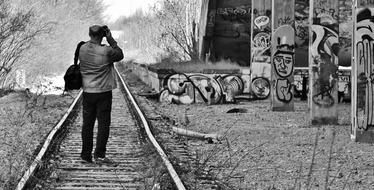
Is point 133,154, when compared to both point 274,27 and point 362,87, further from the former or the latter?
point 274,27

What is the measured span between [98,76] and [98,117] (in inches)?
24.3

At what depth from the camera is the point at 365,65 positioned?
1400 cm

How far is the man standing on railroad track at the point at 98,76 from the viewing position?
34.8ft

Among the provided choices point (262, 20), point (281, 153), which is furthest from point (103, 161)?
point (262, 20)

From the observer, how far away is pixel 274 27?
22375 mm

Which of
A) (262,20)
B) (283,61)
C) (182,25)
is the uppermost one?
(182,25)

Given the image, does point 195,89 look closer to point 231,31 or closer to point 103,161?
point 231,31

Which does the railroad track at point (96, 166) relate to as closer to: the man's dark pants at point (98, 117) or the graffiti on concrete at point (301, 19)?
the man's dark pants at point (98, 117)

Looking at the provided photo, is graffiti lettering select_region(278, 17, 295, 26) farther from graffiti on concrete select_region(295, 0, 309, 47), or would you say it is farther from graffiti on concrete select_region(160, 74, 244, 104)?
graffiti on concrete select_region(295, 0, 309, 47)

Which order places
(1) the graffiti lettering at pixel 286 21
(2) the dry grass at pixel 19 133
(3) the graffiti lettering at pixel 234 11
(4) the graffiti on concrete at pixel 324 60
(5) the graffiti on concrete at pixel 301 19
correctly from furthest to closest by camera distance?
(3) the graffiti lettering at pixel 234 11
(5) the graffiti on concrete at pixel 301 19
(1) the graffiti lettering at pixel 286 21
(4) the graffiti on concrete at pixel 324 60
(2) the dry grass at pixel 19 133

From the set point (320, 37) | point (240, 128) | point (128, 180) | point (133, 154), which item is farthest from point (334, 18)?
point (128, 180)

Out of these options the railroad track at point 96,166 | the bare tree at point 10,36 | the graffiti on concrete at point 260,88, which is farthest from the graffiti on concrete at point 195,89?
the railroad track at point 96,166

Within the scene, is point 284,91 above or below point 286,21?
below

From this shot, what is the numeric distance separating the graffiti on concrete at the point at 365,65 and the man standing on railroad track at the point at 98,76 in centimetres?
528
